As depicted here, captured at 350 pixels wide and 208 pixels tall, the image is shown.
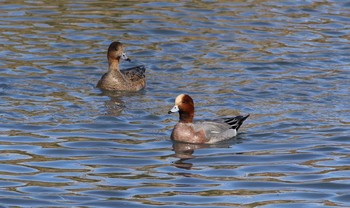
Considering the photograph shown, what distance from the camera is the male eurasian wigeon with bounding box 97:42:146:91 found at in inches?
801

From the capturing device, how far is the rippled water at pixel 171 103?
13.7m

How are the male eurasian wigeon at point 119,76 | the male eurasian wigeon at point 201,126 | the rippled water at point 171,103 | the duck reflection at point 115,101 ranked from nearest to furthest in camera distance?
the rippled water at point 171,103
the male eurasian wigeon at point 201,126
the duck reflection at point 115,101
the male eurasian wigeon at point 119,76

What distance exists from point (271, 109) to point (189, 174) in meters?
3.94

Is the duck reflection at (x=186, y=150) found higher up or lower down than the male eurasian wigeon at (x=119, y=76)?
lower down

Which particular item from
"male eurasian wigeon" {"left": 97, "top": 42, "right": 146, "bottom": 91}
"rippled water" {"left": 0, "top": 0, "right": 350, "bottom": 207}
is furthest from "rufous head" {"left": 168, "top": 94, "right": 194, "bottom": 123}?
"male eurasian wigeon" {"left": 97, "top": 42, "right": 146, "bottom": 91}

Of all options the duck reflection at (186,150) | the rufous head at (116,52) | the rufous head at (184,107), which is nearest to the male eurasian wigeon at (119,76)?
the rufous head at (116,52)

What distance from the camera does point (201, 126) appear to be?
16672mm

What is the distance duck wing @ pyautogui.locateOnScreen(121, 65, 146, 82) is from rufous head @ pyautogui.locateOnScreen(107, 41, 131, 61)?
0.92 ft

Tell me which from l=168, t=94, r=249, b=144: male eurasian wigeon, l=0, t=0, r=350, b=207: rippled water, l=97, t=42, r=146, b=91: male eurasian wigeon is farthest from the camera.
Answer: l=97, t=42, r=146, b=91: male eurasian wigeon

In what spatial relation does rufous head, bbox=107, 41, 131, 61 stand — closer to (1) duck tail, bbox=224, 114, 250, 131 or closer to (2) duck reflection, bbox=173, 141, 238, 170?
(1) duck tail, bbox=224, 114, 250, 131

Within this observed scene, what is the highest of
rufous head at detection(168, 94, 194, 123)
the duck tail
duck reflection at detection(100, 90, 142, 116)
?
rufous head at detection(168, 94, 194, 123)

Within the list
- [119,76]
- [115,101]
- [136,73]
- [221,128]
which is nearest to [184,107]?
[221,128]

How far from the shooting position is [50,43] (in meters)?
22.5

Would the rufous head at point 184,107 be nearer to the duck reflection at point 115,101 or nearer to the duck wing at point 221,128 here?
the duck wing at point 221,128
